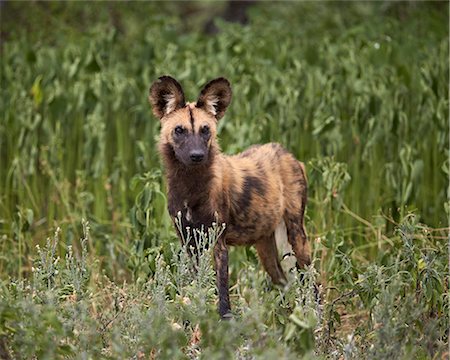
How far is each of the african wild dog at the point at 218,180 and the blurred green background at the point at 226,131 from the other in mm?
528

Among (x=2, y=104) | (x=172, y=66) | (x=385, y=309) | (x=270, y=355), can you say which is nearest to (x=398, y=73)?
(x=172, y=66)

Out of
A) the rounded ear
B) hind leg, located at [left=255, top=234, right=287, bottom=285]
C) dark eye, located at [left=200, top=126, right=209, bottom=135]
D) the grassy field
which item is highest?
the rounded ear

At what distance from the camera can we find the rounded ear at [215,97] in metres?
6.26

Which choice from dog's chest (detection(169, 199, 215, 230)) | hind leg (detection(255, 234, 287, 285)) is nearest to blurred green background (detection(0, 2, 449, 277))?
dog's chest (detection(169, 199, 215, 230))

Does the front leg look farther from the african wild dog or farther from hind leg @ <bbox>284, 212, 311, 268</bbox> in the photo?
hind leg @ <bbox>284, 212, 311, 268</bbox>

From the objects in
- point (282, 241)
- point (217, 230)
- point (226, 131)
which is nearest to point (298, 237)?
point (282, 241)

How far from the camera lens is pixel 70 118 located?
967 cm

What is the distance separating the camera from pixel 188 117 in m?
6.18

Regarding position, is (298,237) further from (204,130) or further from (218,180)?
(204,130)

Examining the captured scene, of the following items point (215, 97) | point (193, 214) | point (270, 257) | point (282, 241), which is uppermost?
point (215, 97)

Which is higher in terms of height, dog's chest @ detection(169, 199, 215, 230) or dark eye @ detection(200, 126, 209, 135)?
dark eye @ detection(200, 126, 209, 135)

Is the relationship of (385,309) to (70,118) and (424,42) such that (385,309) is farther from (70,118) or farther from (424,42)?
(424,42)

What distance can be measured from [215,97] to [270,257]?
129 centimetres

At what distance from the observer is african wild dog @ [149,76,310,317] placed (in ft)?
20.1
